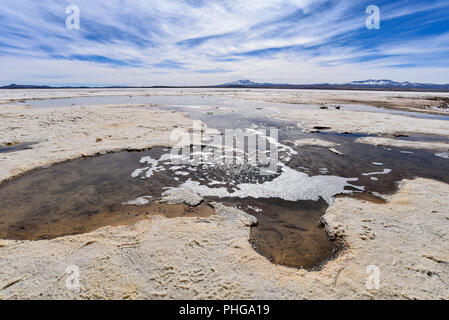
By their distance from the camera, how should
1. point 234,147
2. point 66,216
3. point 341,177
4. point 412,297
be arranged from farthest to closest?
point 234,147 → point 341,177 → point 66,216 → point 412,297

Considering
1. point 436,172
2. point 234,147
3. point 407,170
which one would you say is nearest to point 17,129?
point 234,147

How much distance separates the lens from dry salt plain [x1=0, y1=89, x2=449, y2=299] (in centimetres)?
366

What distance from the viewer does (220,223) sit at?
542 cm

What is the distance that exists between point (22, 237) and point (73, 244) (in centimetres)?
153

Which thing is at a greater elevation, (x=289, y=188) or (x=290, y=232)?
(x=289, y=188)

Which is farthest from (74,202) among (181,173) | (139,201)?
(181,173)

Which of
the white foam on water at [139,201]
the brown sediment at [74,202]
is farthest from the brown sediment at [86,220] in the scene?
the white foam on water at [139,201]

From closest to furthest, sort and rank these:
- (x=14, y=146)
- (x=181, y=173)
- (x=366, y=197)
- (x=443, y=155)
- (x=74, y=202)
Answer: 1. (x=74, y=202)
2. (x=366, y=197)
3. (x=181, y=173)
4. (x=443, y=155)
5. (x=14, y=146)

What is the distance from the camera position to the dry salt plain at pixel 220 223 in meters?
3.66

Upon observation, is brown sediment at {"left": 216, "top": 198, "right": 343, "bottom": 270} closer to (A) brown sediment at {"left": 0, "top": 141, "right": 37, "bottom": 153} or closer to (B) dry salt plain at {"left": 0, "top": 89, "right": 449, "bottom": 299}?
(B) dry salt plain at {"left": 0, "top": 89, "right": 449, "bottom": 299}

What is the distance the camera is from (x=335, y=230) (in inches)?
205

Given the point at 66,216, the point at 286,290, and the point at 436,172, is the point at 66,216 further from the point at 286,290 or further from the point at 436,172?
the point at 436,172

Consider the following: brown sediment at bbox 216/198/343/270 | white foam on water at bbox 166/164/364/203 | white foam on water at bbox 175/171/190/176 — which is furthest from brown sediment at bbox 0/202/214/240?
white foam on water at bbox 175/171/190/176

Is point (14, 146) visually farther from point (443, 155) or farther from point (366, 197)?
point (443, 155)
